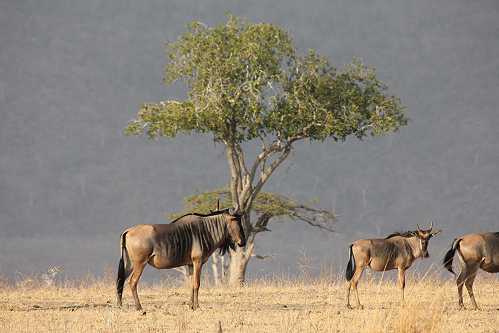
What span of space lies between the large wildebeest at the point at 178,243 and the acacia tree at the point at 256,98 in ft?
45.9

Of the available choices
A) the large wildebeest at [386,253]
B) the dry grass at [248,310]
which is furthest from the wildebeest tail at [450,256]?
the dry grass at [248,310]

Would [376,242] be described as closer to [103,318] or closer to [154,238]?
[154,238]

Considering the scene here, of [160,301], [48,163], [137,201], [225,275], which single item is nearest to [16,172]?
[48,163]

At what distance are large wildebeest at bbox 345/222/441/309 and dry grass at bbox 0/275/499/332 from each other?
76cm

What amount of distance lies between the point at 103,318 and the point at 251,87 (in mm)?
18046

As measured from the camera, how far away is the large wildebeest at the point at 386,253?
24.6 m

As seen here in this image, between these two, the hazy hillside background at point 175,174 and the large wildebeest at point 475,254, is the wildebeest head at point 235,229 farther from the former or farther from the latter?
the hazy hillside background at point 175,174

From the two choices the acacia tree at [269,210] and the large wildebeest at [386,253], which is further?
the acacia tree at [269,210]

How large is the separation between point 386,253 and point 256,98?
46.7ft

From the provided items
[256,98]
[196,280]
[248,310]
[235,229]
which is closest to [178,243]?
[196,280]

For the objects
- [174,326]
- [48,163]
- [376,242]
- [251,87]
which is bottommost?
[174,326]

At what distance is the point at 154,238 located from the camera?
23234 millimetres

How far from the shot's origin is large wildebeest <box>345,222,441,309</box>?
24.6 metres

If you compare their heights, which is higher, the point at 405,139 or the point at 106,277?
the point at 405,139
